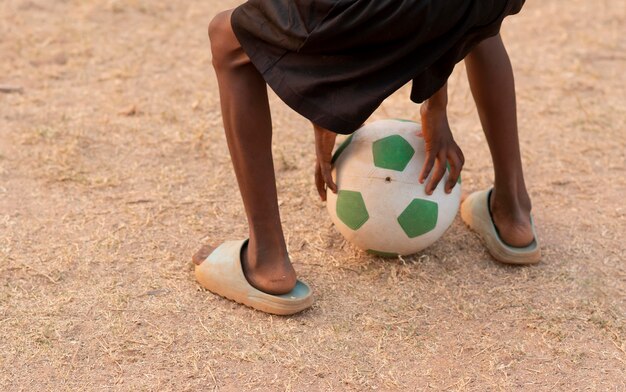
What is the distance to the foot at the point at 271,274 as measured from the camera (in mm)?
2852

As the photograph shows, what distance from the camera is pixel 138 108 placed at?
443cm

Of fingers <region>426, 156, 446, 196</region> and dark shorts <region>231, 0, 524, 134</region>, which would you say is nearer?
dark shorts <region>231, 0, 524, 134</region>

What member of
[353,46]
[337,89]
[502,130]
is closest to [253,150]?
[337,89]

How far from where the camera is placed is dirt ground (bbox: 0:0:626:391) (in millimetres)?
2629

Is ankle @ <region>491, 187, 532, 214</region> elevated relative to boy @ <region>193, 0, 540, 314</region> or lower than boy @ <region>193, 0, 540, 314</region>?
lower

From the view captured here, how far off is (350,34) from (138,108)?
2.28 meters

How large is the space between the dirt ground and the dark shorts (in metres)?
0.75

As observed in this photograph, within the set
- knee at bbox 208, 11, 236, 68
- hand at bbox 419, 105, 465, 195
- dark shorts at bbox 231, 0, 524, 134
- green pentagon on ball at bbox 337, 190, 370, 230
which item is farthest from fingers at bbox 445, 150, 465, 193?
knee at bbox 208, 11, 236, 68

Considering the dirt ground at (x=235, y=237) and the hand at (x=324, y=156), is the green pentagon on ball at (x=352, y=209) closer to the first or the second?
the hand at (x=324, y=156)

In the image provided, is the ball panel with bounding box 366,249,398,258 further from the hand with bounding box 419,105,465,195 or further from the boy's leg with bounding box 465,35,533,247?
the boy's leg with bounding box 465,35,533,247

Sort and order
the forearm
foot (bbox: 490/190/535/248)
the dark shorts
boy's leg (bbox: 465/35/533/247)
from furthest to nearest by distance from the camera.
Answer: foot (bbox: 490/190/535/248) < boy's leg (bbox: 465/35/533/247) < the forearm < the dark shorts

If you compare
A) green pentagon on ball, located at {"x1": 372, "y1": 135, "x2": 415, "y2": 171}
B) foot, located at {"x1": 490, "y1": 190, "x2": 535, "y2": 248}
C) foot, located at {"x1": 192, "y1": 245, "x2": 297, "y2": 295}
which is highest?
green pentagon on ball, located at {"x1": 372, "y1": 135, "x2": 415, "y2": 171}

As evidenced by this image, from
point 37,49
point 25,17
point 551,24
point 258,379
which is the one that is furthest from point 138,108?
point 551,24

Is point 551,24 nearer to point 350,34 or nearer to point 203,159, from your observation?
point 203,159
